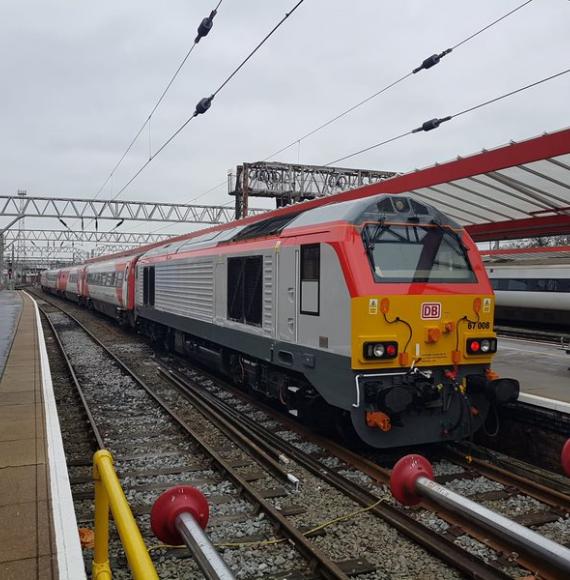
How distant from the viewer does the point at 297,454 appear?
24.3ft

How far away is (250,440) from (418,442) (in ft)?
7.64

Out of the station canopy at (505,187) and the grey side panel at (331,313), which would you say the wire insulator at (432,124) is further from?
the grey side panel at (331,313)

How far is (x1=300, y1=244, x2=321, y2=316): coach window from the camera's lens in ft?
24.0

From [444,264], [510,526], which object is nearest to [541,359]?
[444,264]

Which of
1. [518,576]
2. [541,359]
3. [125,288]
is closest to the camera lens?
[518,576]

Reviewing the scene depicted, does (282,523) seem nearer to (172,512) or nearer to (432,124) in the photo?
(172,512)

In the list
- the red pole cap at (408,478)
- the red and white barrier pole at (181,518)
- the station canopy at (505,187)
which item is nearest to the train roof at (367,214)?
the station canopy at (505,187)

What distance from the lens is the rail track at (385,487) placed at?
476cm

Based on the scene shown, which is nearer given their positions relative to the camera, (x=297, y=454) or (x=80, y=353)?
(x=297, y=454)

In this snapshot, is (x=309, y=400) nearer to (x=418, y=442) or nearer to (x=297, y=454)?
(x=297, y=454)

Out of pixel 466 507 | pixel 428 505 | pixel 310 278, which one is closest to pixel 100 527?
pixel 466 507

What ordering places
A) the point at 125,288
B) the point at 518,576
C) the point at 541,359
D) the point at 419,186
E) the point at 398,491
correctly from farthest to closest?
the point at 125,288, the point at 541,359, the point at 419,186, the point at 518,576, the point at 398,491

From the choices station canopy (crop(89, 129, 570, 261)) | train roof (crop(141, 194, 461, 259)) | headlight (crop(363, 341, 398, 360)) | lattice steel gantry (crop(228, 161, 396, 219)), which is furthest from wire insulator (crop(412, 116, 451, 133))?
lattice steel gantry (crop(228, 161, 396, 219))

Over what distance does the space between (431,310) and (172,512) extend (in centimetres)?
503
